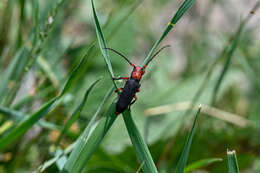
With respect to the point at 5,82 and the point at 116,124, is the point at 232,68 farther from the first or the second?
the point at 5,82

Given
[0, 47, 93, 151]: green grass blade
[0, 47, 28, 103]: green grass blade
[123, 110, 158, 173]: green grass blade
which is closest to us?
[123, 110, 158, 173]: green grass blade

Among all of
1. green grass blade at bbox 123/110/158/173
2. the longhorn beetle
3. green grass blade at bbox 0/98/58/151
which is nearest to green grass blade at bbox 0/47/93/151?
green grass blade at bbox 0/98/58/151

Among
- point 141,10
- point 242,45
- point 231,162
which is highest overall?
point 141,10

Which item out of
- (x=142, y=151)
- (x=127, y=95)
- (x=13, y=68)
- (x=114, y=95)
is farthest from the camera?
(x=114, y=95)

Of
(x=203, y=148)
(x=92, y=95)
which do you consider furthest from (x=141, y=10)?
(x=203, y=148)

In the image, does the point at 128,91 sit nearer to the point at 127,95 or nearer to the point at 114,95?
the point at 127,95

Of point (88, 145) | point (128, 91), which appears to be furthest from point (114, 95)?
point (88, 145)

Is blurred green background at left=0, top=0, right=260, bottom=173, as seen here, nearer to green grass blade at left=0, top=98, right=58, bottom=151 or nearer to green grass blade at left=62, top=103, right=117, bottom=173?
green grass blade at left=0, top=98, right=58, bottom=151
